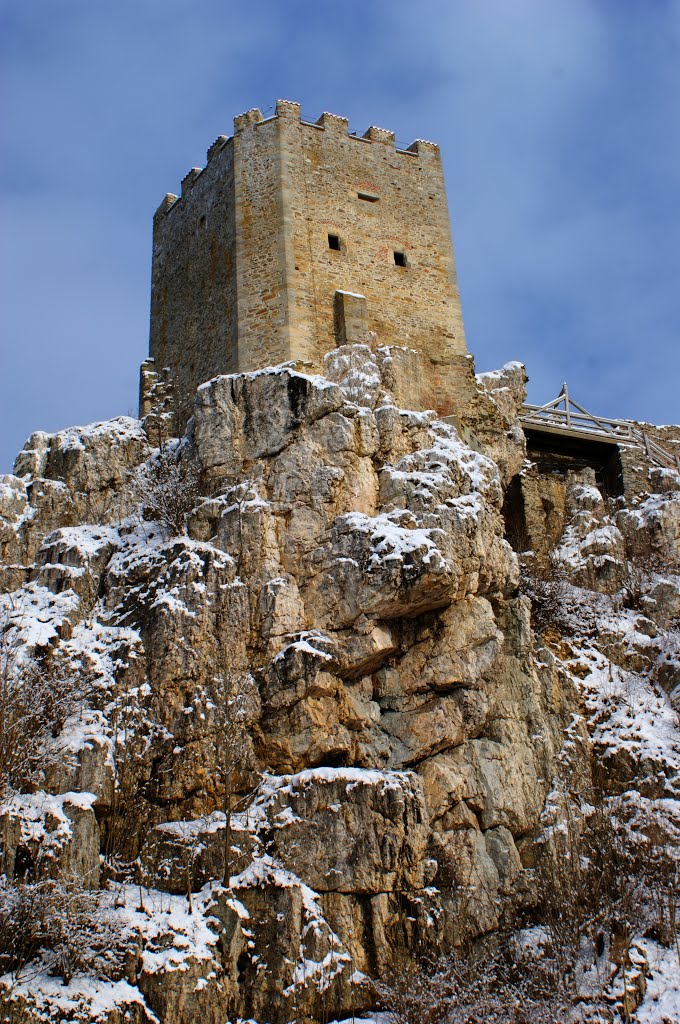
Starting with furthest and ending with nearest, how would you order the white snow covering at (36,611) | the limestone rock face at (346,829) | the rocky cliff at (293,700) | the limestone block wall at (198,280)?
the limestone block wall at (198,280) → the white snow covering at (36,611) → the limestone rock face at (346,829) → the rocky cliff at (293,700)

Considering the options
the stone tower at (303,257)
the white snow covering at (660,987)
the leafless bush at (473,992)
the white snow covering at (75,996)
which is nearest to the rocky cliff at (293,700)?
the white snow covering at (75,996)

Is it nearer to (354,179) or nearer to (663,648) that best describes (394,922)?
(663,648)

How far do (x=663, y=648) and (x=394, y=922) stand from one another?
8.90 meters

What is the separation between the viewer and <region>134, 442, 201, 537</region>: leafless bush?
794 inches

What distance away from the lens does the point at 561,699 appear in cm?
2028

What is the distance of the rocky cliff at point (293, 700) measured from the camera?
15.5 metres

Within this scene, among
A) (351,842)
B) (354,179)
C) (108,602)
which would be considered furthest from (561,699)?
(354,179)

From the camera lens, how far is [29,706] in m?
16.8

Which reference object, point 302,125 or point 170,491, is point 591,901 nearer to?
point 170,491

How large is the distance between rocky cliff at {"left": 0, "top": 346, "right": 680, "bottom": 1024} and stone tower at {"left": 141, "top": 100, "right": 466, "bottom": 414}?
1617 mm

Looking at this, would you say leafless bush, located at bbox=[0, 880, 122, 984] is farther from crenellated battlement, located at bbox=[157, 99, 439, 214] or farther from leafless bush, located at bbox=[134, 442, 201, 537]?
crenellated battlement, located at bbox=[157, 99, 439, 214]

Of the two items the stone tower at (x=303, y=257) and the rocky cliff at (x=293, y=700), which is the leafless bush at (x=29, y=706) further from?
the stone tower at (x=303, y=257)

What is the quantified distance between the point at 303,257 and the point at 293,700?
10411 millimetres

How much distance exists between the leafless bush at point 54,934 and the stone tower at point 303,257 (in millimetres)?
11350
